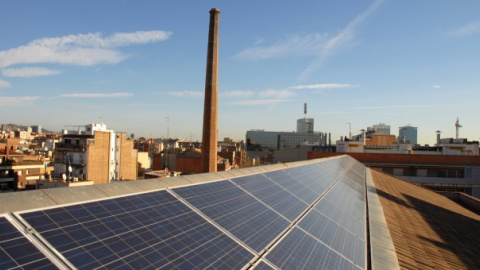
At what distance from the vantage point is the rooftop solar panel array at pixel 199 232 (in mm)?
3619

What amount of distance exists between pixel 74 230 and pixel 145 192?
1.84 metres

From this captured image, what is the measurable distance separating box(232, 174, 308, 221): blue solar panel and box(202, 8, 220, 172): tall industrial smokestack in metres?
23.8

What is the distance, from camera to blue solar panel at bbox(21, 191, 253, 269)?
356 centimetres

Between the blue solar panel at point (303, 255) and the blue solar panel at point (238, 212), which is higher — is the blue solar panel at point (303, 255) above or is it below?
below

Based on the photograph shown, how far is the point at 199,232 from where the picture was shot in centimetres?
502

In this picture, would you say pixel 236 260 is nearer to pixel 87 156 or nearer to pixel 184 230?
pixel 184 230

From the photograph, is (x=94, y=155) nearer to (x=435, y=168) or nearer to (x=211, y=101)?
(x=211, y=101)

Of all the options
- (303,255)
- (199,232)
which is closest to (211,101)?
(303,255)

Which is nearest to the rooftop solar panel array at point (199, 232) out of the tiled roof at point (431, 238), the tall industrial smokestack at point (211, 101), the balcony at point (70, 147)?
the tiled roof at point (431, 238)

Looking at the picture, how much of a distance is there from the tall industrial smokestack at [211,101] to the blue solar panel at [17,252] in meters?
30.7

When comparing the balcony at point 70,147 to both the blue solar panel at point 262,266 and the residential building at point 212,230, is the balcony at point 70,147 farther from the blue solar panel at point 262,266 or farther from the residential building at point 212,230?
the blue solar panel at point 262,266

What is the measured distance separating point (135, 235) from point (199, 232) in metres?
1.09

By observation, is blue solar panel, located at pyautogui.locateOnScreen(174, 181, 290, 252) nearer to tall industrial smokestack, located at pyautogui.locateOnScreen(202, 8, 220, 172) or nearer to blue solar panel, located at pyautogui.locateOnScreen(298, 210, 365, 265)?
blue solar panel, located at pyautogui.locateOnScreen(298, 210, 365, 265)

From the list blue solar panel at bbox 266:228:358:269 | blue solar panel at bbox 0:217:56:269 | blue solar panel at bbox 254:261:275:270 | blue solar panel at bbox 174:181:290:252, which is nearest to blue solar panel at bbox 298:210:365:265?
blue solar panel at bbox 266:228:358:269
